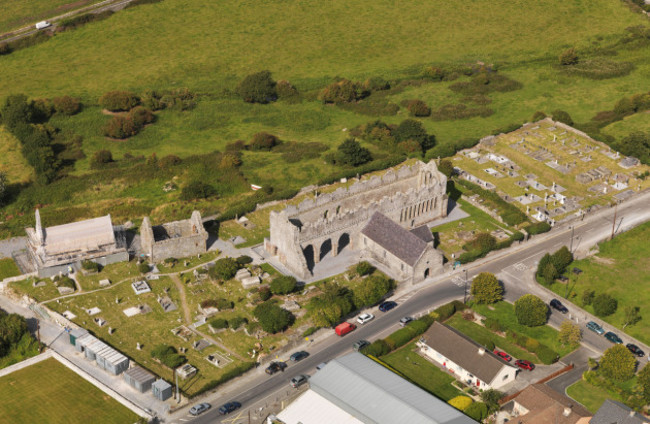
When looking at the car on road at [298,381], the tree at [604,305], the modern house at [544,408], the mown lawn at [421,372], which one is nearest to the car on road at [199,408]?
Answer: the car on road at [298,381]

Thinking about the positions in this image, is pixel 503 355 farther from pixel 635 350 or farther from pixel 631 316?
pixel 631 316

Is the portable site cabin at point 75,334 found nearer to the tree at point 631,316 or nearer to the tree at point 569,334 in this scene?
the tree at point 569,334

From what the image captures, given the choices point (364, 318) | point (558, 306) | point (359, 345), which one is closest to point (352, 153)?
point (364, 318)

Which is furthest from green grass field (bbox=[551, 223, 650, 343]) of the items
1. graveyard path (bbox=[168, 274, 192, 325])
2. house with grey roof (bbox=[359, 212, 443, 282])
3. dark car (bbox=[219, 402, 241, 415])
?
graveyard path (bbox=[168, 274, 192, 325])

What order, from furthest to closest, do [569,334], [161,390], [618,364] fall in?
[569,334], [618,364], [161,390]

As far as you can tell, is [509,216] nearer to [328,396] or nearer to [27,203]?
[328,396]
